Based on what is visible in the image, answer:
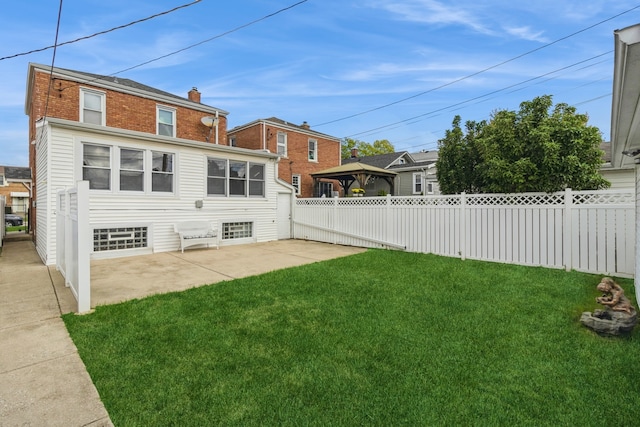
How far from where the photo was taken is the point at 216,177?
36.5ft

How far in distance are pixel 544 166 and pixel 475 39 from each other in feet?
23.9

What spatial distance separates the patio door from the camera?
13.2 meters

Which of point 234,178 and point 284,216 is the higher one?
point 234,178

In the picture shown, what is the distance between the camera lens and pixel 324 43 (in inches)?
448

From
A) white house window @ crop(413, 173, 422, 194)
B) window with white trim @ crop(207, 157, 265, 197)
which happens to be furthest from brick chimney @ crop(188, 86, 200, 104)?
white house window @ crop(413, 173, 422, 194)

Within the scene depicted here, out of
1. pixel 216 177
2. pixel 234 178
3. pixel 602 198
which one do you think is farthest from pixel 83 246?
pixel 602 198

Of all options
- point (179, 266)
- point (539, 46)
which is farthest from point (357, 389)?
point (539, 46)

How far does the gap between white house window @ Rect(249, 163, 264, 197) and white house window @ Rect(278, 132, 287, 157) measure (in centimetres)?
807

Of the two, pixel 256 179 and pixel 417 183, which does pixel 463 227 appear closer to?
pixel 256 179

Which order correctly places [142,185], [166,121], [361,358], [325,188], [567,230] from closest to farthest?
[361,358]
[567,230]
[142,185]
[166,121]
[325,188]

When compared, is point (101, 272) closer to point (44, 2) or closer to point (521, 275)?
point (44, 2)

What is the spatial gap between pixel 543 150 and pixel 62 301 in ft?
30.8

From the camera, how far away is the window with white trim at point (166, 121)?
1507 centimetres

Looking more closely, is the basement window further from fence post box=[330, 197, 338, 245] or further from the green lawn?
fence post box=[330, 197, 338, 245]
